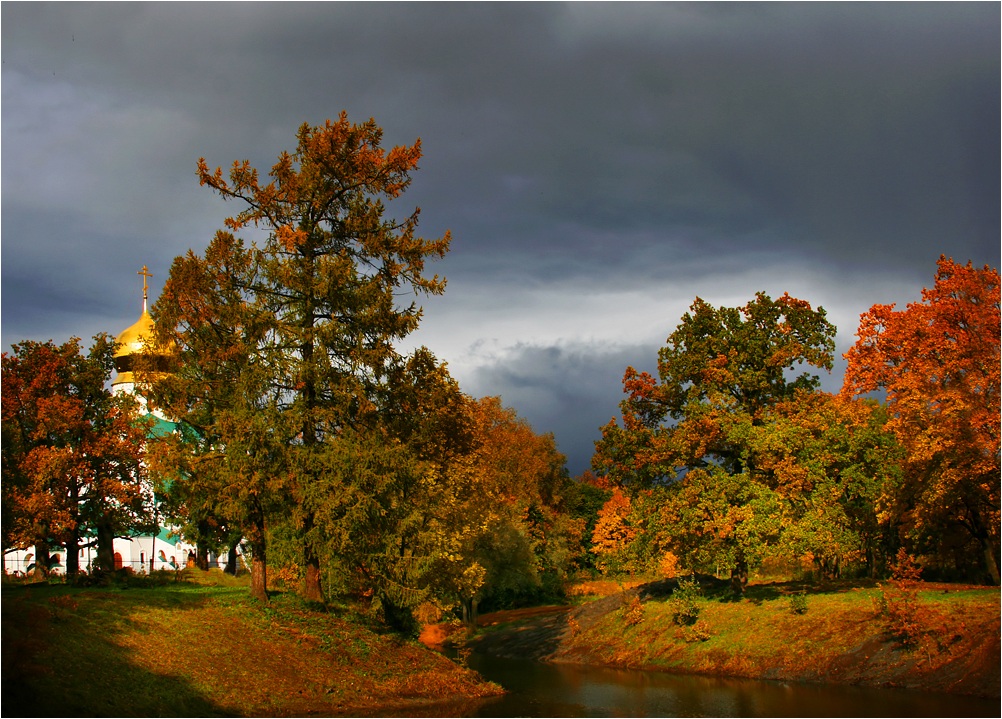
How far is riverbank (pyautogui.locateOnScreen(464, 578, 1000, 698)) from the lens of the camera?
84.8 ft

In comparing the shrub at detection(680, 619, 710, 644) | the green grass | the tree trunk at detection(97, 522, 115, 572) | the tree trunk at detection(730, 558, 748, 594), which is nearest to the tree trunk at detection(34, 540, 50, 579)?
the tree trunk at detection(97, 522, 115, 572)

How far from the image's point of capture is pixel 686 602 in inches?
1384

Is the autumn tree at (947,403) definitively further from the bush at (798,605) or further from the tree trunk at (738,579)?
the tree trunk at (738,579)

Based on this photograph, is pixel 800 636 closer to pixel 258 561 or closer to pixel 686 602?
pixel 686 602

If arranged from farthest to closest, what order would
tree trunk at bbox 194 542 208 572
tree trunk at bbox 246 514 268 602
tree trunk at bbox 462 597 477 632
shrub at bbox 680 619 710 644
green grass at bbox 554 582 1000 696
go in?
tree trunk at bbox 462 597 477 632 → tree trunk at bbox 194 542 208 572 → shrub at bbox 680 619 710 644 → green grass at bbox 554 582 1000 696 → tree trunk at bbox 246 514 268 602

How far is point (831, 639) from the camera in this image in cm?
3019

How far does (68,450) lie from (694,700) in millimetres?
23829

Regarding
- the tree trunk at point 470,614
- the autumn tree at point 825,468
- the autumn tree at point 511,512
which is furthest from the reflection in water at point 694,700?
the tree trunk at point 470,614

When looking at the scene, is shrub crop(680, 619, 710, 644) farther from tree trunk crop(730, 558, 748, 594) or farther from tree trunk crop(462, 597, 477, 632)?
tree trunk crop(462, 597, 477, 632)

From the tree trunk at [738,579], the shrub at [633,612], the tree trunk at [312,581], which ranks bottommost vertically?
the shrub at [633,612]

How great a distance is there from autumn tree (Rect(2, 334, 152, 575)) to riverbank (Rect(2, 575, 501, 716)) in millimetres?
5815

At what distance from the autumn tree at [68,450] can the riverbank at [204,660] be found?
582 cm

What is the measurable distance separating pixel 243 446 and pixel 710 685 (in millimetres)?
18123

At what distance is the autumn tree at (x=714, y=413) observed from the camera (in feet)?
108
